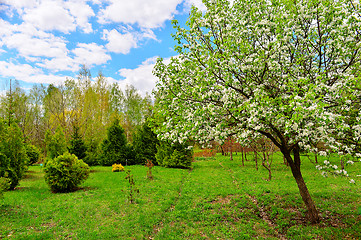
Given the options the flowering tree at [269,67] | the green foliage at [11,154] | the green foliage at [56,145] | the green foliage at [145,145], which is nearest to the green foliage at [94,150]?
the green foliage at [145,145]

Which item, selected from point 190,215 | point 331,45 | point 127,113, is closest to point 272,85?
point 331,45

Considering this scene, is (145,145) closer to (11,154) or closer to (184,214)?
(11,154)

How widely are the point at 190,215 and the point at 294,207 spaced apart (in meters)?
4.56

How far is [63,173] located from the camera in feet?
38.4

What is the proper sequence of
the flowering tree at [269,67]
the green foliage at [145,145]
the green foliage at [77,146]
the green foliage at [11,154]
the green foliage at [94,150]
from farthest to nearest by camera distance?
1. the green foliage at [145,145]
2. the green foliage at [94,150]
3. the green foliage at [77,146]
4. the green foliage at [11,154]
5. the flowering tree at [269,67]

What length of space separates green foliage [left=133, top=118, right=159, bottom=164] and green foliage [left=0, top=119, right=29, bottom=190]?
14083 millimetres

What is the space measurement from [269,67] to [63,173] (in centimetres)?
1246

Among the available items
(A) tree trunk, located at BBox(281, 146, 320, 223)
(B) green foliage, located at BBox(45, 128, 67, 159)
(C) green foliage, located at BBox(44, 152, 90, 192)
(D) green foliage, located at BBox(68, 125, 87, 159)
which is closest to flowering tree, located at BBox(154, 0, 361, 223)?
(A) tree trunk, located at BBox(281, 146, 320, 223)

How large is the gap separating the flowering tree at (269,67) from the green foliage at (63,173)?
806cm

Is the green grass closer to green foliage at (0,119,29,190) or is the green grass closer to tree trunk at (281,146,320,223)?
tree trunk at (281,146,320,223)

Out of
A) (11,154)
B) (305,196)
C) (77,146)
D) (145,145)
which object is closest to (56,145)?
(77,146)

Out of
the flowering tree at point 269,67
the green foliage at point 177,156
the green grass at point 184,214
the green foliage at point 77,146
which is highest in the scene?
the flowering tree at point 269,67

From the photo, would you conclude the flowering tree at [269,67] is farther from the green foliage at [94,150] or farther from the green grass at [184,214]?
the green foliage at [94,150]

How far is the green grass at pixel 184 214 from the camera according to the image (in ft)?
21.2
